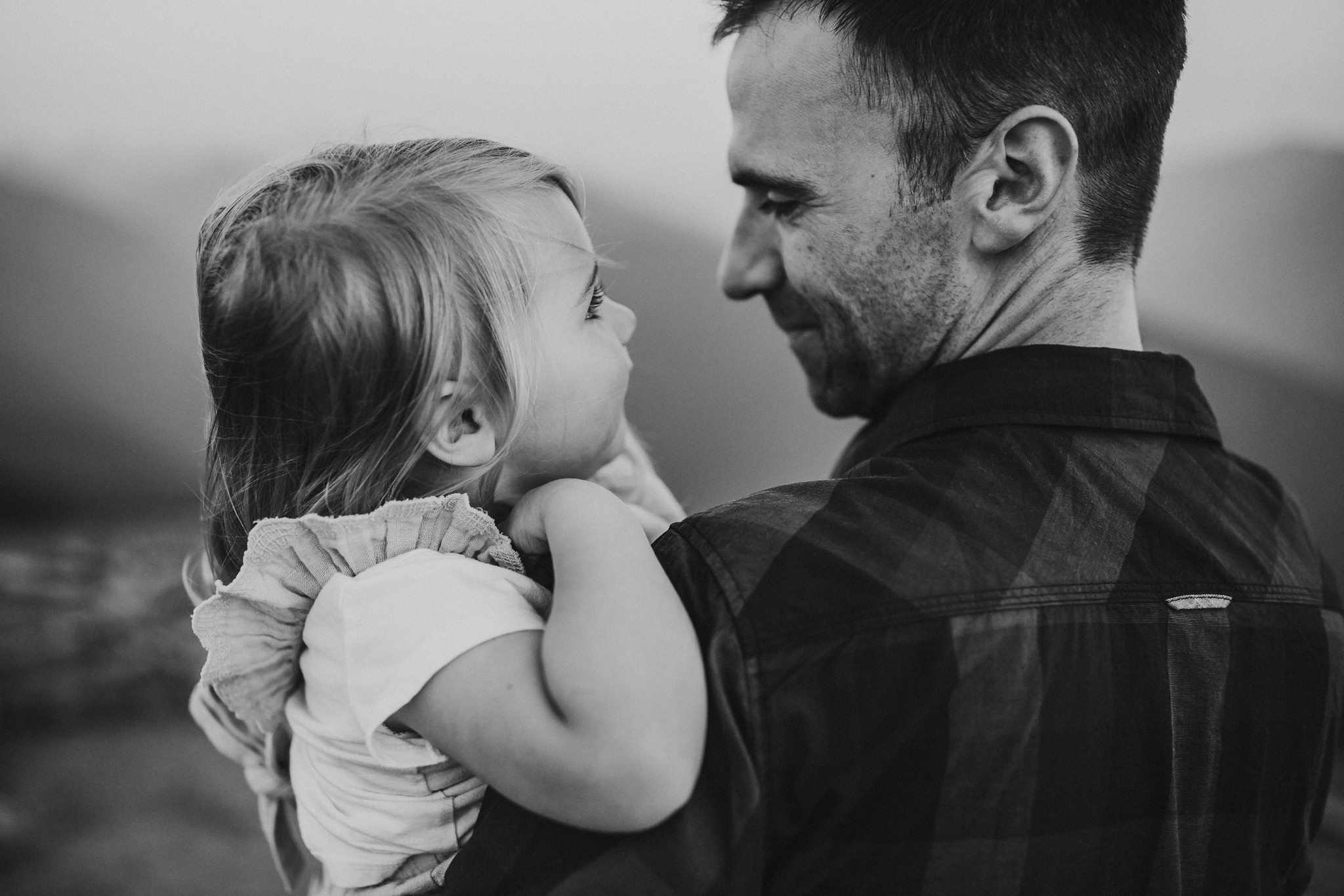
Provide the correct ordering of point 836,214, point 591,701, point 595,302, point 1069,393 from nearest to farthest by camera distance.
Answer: point 591,701
point 1069,393
point 595,302
point 836,214

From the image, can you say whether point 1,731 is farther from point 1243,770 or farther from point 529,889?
point 1243,770

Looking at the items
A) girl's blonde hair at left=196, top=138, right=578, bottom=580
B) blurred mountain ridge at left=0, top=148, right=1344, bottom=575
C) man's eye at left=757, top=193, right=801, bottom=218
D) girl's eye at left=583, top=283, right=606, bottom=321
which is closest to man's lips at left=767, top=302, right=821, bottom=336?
man's eye at left=757, top=193, right=801, bottom=218

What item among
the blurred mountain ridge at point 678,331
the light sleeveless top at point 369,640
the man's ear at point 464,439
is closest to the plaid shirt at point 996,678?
the light sleeveless top at point 369,640

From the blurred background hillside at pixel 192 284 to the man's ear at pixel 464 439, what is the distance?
1.36 meters

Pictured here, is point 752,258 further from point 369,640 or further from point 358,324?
point 369,640

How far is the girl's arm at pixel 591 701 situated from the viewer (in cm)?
73

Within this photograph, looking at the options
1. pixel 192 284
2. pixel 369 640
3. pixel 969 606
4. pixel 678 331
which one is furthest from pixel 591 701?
pixel 192 284

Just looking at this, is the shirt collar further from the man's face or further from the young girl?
the young girl

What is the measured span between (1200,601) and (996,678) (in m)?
0.25

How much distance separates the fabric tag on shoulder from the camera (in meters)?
0.91

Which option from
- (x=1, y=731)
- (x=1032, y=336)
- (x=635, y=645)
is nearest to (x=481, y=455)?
(x=635, y=645)

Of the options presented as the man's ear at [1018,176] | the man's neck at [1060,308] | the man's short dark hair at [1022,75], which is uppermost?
the man's short dark hair at [1022,75]

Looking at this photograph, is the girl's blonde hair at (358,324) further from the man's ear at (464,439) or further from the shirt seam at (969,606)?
the shirt seam at (969,606)

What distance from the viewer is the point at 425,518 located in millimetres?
899
